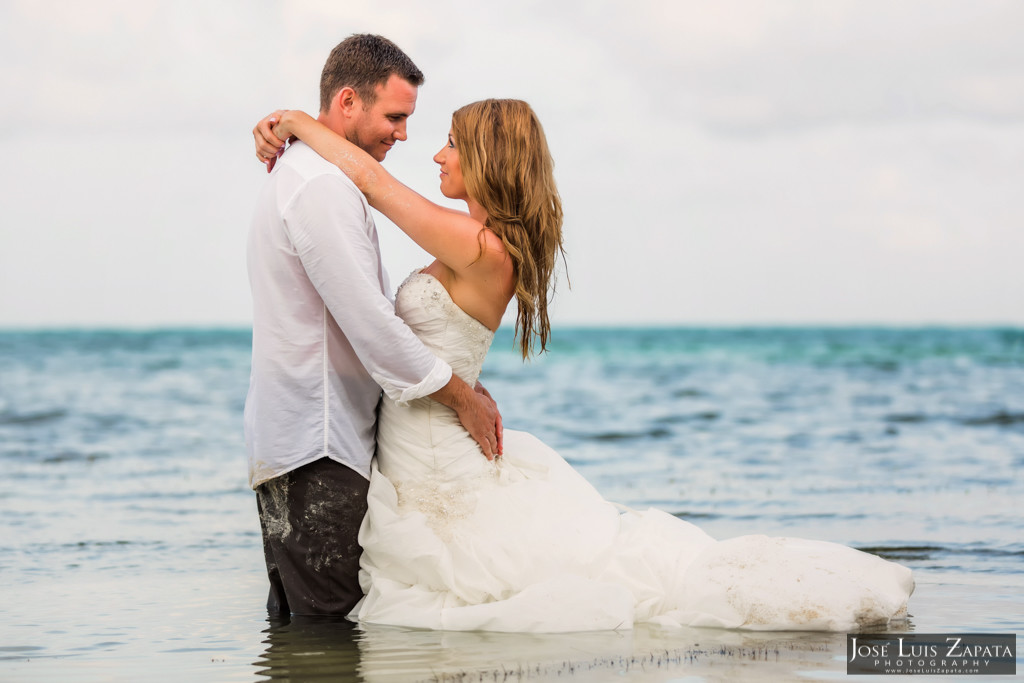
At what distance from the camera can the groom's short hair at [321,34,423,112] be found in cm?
388

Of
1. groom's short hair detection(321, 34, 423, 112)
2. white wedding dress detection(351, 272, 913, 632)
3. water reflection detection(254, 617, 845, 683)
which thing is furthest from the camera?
groom's short hair detection(321, 34, 423, 112)

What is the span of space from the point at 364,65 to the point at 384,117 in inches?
8.5

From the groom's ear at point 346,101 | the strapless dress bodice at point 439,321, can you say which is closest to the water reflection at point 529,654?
the strapless dress bodice at point 439,321

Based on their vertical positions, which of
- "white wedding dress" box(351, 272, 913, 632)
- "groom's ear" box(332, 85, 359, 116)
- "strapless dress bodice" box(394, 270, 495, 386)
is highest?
"groom's ear" box(332, 85, 359, 116)

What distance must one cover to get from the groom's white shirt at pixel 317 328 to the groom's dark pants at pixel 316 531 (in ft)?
0.23

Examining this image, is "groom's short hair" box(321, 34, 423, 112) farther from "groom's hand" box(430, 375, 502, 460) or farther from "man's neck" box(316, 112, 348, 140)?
"groom's hand" box(430, 375, 502, 460)

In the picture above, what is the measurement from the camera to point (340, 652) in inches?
145

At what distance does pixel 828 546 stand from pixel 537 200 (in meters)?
1.82

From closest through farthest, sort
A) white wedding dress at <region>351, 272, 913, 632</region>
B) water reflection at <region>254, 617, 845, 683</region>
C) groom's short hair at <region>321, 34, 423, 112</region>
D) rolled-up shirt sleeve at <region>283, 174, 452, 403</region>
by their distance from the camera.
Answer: water reflection at <region>254, 617, 845, 683</region> < rolled-up shirt sleeve at <region>283, 174, 452, 403</region> < white wedding dress at <region>351, 272, 913, 632</region> < groom's short hair at <region>321, 34, 423, 112</region>

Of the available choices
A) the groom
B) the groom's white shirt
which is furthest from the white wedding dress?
the groom's white shirt

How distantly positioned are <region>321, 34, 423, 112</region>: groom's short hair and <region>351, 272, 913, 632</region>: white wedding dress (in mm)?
782

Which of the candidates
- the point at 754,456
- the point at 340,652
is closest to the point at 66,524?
the point at 340,652

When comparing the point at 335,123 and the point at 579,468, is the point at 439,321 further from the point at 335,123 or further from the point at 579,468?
the point at 579,468

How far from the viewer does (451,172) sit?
399cm
